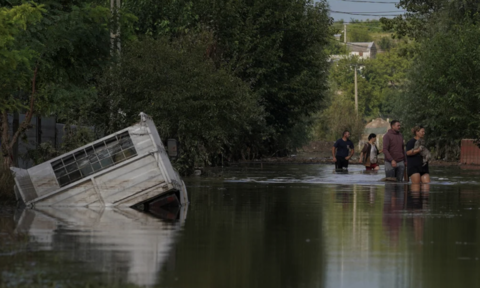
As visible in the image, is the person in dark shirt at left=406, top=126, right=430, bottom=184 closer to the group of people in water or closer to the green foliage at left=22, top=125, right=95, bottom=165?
the group of people in water

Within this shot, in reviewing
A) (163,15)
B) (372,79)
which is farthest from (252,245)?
(372,79)

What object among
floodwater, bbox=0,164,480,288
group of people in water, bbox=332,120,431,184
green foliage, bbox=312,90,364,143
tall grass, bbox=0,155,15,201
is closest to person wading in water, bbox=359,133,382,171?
group of people in water, bbox=332,120,431,184

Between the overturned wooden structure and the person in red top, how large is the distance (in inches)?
387

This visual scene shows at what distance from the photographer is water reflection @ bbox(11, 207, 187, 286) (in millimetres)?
10891

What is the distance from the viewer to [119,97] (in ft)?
109

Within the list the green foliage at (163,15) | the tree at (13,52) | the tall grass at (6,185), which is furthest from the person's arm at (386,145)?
the green foliage at (163,15)

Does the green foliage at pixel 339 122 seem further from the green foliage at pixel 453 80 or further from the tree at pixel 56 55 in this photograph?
the tree at pixel 56 55

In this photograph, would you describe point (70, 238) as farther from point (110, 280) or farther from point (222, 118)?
point (222, 118)

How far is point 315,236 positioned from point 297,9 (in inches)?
1699

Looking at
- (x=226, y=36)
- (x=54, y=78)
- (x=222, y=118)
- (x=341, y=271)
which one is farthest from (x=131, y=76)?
(x=341, y=271)

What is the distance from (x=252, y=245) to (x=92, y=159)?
6.81 m

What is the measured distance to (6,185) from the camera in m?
20.3

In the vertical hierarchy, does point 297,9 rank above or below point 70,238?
above

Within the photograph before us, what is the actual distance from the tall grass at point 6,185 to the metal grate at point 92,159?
4.21ft
